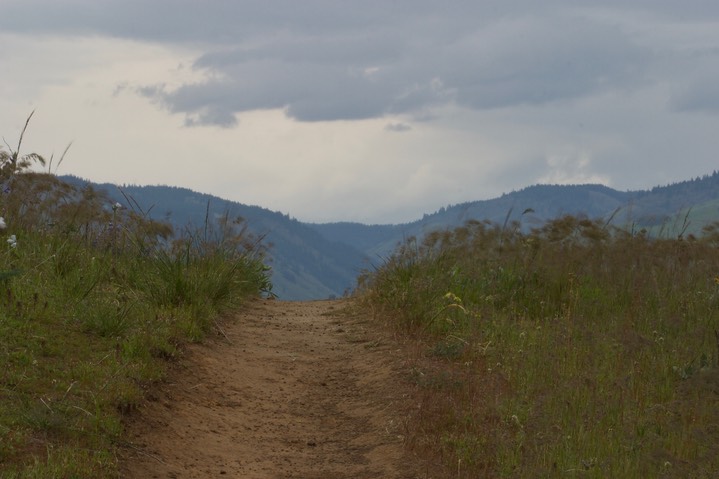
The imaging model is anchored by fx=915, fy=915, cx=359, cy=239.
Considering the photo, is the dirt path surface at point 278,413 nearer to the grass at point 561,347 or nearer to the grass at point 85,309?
the grass at point 85,309

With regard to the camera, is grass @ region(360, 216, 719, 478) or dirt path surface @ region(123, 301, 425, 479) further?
dirt path surface @ region(123, 301, 425, 479)

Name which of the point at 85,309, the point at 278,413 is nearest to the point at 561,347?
the point at 278,413

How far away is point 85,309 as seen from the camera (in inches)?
346

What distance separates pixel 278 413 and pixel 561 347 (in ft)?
9.15

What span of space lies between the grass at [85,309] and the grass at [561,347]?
92.8 inches

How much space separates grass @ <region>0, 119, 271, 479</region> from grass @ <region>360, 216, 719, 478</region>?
92.8 inches

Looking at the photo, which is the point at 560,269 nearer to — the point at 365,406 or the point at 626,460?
the point at 365,406

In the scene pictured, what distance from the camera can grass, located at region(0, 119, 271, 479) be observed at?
20.6ft

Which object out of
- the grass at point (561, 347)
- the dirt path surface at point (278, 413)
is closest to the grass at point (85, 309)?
the dirt path surface at point (278, 413)

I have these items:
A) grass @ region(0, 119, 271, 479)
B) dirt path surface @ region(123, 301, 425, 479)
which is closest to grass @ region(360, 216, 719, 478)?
dirt path surface @ region(123, 301, 425, 479)

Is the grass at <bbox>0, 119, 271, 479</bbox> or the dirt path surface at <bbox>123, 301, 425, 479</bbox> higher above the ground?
the grass at <bbox>0, 119, 271, 479</bbox>

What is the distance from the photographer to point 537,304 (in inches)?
438

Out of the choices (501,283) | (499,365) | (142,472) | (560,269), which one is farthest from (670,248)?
(142,472)

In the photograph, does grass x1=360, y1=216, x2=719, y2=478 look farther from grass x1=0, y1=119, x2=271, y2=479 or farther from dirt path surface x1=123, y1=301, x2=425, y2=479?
grass x1=0, y1=119, x2=271, y2=479
